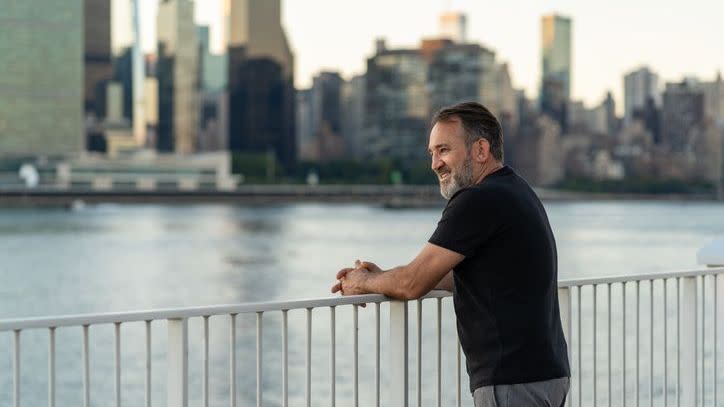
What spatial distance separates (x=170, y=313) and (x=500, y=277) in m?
1.10

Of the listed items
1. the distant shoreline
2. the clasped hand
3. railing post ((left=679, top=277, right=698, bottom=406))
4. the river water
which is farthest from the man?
the distant shoreline

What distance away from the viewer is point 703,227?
118438mm

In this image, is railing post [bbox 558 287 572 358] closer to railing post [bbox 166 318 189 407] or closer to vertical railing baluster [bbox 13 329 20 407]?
railing post [bbox 166 318 189 407]

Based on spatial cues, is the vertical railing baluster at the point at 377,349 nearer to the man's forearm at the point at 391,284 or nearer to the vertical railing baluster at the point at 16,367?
the man's forearm at the point at 391,284

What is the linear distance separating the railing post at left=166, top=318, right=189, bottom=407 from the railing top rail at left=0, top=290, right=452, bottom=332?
5 centimetres

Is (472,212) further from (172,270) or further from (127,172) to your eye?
(127,172)

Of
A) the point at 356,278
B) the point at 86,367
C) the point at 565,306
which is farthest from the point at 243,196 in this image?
the point at 86,367

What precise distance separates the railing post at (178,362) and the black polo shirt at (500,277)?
0.90 metres

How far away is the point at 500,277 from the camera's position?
3963 mm

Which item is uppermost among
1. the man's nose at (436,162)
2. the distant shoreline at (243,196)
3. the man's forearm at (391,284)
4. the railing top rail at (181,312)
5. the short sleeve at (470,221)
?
the man's nose at (436,162)

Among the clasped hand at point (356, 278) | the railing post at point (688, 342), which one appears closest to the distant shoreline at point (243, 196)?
the railing post at point (688, 342)

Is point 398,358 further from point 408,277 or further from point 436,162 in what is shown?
point 436,162

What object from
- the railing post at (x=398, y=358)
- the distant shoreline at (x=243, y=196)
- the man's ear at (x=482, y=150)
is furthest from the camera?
the distant shoreline at (x=243, y=196)

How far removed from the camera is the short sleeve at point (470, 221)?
3.91 m
